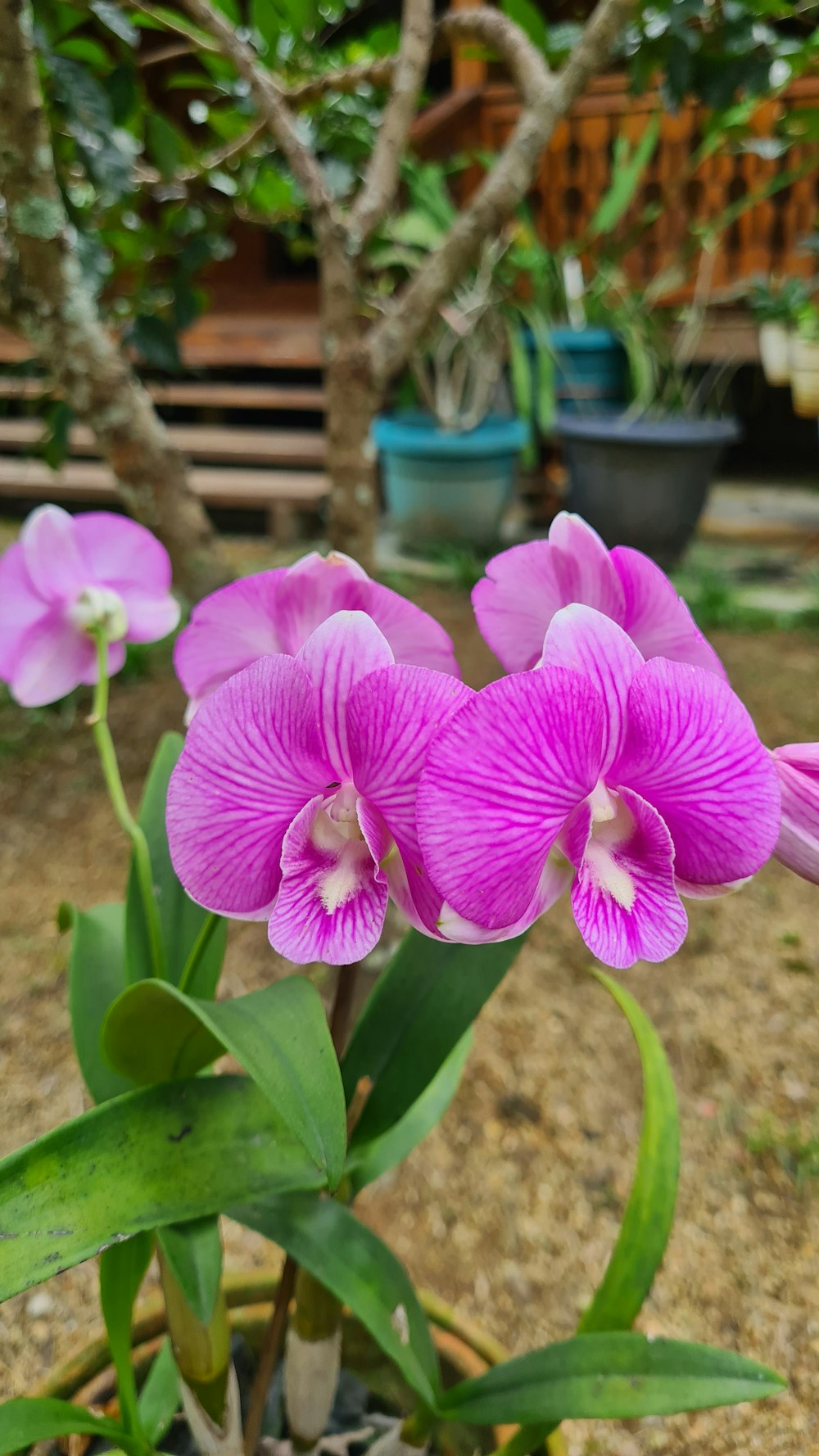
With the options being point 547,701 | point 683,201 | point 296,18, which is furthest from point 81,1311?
point 683,201

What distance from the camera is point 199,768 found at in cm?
40

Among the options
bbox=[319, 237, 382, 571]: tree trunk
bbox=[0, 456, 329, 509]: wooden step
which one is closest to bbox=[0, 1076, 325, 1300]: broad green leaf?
bbox=[319, 237, 382, 571]: tree trunk

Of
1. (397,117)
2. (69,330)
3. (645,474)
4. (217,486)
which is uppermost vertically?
(397,117)

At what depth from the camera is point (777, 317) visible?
3449mm

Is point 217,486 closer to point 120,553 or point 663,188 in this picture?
point 663,188

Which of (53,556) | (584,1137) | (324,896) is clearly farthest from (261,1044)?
(584,1137)

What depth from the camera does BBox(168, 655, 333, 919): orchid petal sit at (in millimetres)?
399

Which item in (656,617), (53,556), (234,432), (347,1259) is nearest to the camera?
(656,617)

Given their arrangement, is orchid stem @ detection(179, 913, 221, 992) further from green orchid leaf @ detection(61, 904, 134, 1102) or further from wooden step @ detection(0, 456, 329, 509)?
wooden step @ detection(0, 456, 329, 509)

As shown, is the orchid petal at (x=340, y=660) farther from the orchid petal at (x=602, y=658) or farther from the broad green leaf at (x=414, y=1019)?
the broad green leaf at (x=414, y=1019)

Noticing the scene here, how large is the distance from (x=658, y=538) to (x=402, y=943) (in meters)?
2.83

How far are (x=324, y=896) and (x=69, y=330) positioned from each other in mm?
→ 1266

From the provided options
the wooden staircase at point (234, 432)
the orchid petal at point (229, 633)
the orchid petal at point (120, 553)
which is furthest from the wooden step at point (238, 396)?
the orchid petal at point (229, 633)

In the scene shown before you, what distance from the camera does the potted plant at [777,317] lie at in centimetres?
338
